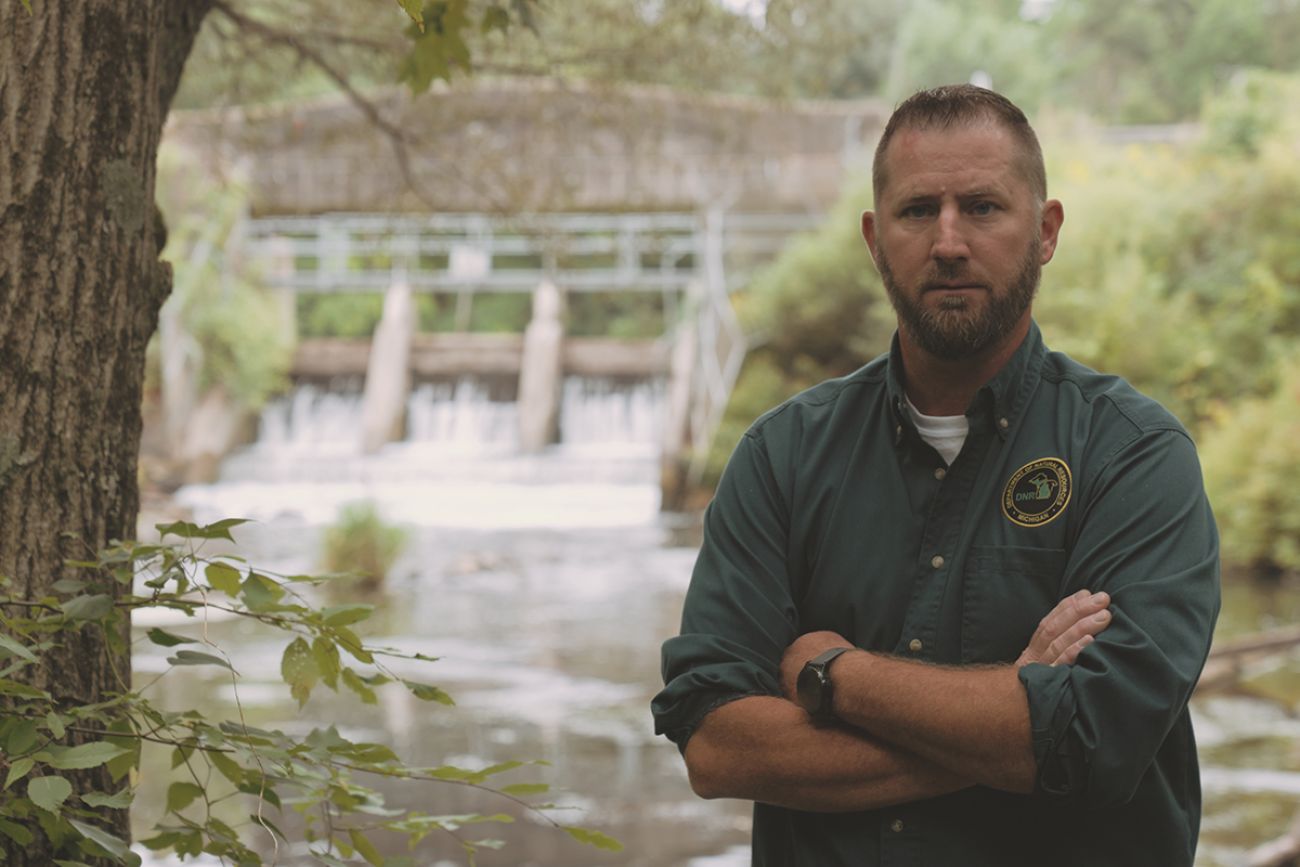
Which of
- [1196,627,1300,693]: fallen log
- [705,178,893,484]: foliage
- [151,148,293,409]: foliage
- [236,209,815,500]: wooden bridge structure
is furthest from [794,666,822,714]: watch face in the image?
[151,148,293,409]: foliage

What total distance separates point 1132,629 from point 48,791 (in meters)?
1.20

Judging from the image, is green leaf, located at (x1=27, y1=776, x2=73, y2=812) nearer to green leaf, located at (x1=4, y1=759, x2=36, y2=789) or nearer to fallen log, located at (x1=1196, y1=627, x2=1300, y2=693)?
green leaf, located at (x1=4, y1=759, x2=36, y2=789)

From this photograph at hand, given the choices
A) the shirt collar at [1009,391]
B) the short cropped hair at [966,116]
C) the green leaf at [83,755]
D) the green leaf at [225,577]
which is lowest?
the green leaf at [83,755]

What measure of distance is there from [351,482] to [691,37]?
484 inches

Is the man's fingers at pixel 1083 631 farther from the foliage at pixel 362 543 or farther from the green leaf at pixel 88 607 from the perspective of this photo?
the foliage at pixel 362 543

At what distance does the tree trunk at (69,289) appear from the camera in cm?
203

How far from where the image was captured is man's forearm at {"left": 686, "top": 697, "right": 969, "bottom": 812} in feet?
6.04

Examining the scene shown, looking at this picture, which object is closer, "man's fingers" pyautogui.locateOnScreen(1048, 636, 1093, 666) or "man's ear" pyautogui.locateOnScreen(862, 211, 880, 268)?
"man's fingers" pyautogui.locateOnScreen(1048, 636, 1093, 666)

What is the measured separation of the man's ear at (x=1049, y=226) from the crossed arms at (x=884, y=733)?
48 cm

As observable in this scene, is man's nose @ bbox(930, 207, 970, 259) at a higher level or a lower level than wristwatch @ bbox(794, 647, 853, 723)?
higher

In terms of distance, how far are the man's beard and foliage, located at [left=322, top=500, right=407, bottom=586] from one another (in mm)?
10762

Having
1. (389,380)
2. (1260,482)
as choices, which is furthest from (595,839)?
(389,380)

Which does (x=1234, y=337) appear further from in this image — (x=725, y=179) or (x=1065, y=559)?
(x=1065, y=559)

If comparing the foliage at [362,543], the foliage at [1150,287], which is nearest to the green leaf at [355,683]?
the foliage at [362,543]
